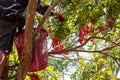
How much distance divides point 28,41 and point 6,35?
0.32m

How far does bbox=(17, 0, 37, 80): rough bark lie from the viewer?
2664 millimetres

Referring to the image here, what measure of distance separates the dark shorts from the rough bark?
0.19 metres

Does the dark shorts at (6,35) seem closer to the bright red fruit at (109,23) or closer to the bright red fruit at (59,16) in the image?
the bright red fruit at (59,16)

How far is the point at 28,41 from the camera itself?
286 centimetres

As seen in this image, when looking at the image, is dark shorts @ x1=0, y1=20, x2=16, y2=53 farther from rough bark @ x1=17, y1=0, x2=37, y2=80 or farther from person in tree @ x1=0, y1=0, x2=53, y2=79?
rough bark @ x1=17, y1=0, x2=37, y2=80

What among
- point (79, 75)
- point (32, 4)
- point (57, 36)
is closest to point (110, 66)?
point (79, 75)

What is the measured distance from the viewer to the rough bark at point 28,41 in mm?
2664

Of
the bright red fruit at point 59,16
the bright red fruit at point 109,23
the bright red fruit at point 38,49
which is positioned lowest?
the bright red fruit at point 38,49

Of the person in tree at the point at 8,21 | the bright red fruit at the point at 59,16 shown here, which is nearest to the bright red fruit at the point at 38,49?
the person in tree at the point at 8,21

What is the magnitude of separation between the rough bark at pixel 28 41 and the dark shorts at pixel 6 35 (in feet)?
0.62

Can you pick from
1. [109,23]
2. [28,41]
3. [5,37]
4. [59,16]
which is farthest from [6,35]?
[109,23]

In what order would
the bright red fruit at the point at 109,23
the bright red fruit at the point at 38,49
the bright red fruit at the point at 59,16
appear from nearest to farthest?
the bright red fruit at the point at 38,49 → the bright red fruit at the point at 59,16 → the bright red fruit at the point at 109,23

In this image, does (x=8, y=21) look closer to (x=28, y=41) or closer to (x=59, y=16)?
(x=28, y=41)

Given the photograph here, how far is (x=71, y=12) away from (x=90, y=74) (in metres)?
1.31
